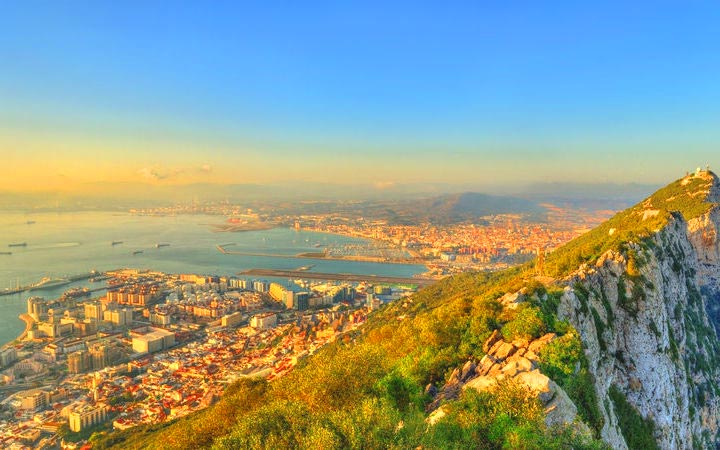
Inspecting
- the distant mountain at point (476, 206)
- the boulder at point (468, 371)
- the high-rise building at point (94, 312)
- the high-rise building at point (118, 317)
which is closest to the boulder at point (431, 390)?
the boulder at point (468, 371)

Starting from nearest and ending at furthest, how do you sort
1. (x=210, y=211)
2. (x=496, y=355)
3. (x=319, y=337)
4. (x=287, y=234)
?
(x=496, y=355) → (x=319, y=337) → (x=287, y=234) → (x=210, y=211)

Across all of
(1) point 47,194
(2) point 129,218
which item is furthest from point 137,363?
(1) point 47,194

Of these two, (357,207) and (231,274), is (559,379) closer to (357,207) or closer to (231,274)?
(231,274)

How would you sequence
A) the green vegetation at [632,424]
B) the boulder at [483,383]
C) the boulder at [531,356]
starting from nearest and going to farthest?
the boulder at [483,383]
the boulder at [531,356]
the green vegetation at [632,424]

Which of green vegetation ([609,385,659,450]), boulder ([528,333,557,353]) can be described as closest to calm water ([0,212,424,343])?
boulder ([528,333,557,353])

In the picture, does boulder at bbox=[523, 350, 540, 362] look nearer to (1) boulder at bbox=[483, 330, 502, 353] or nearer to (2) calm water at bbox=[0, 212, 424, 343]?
(1) boulder at bbox=[483, 330, 502, 353]

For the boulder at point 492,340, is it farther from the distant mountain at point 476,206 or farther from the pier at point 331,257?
the distant mountain at point 476,206
